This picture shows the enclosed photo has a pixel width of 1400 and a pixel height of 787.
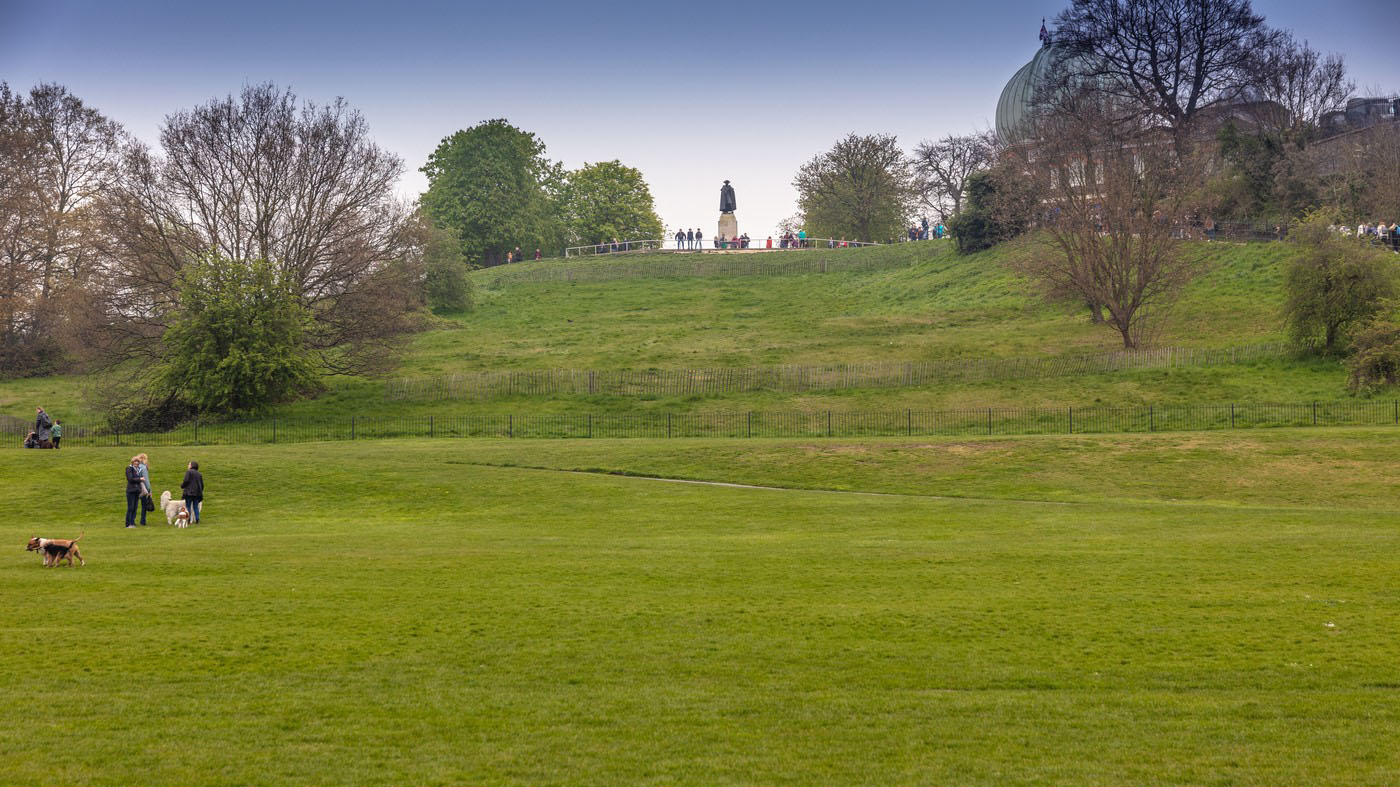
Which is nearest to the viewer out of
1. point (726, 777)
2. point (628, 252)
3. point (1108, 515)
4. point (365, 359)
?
point (726, 777)

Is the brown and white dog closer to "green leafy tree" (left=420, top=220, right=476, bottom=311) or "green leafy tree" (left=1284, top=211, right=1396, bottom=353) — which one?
"green leafy tree" (left=1284, top=211, right=1396, bottom=353)

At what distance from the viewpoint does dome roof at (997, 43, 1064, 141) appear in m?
98.3

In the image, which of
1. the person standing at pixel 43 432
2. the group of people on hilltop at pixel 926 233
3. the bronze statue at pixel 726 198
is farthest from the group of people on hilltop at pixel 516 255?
the person standing at pixel 43 432

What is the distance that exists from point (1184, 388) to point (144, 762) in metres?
46.6

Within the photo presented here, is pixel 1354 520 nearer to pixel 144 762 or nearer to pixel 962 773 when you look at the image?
pixel 962 773

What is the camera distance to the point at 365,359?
5528 centimetres

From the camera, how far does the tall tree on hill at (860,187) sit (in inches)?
4528

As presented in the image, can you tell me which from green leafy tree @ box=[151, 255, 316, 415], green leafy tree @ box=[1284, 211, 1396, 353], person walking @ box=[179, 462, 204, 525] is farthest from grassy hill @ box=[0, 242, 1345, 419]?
person walking @ box=[179, 462, 204, 525]

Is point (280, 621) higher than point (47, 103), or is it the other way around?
point (47, 103)

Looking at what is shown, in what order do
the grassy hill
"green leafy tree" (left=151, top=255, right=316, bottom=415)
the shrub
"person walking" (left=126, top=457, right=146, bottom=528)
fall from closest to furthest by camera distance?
1. "person walking" (left=126, top=457, right=146, bottom=528)
2. the shrub
3. "green leafy tree" (left=151, top=255, right=316, bottom=415)
4. the grassy hill

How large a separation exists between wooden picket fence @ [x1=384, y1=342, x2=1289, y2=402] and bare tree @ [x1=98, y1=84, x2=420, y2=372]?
4.50m

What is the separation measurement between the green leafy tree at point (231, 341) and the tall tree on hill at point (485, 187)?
56.9 meters

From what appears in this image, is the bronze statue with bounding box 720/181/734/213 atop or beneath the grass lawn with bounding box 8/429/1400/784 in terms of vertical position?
atop

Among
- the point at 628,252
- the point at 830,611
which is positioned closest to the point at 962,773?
the point at 830,611
